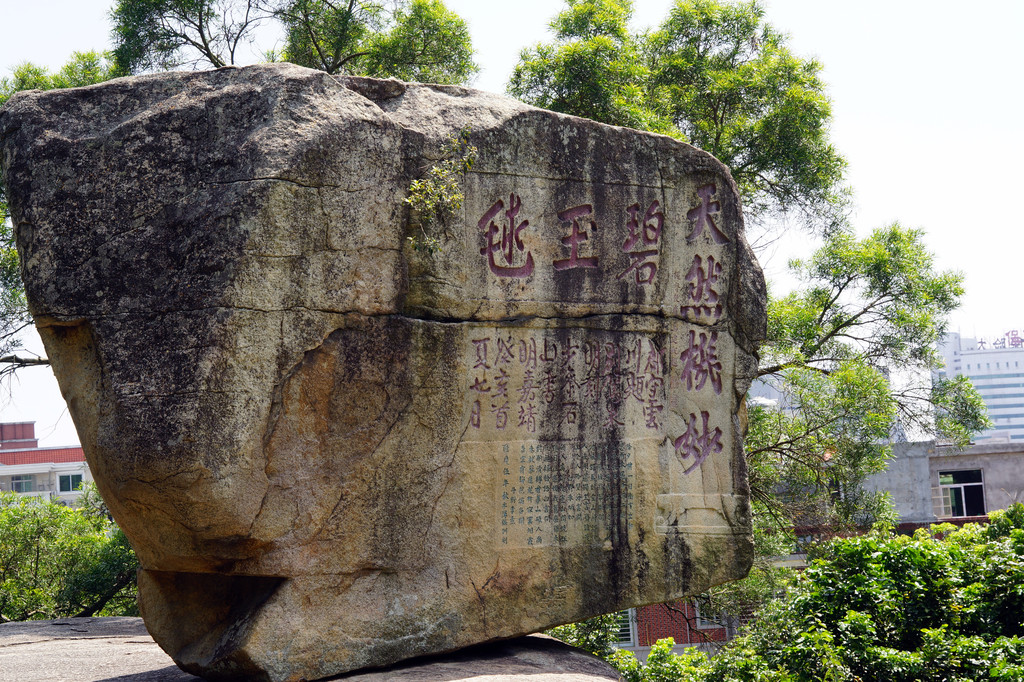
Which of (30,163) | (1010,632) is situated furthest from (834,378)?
(30,163)

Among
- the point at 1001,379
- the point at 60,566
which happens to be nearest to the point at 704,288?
the point at 60,566

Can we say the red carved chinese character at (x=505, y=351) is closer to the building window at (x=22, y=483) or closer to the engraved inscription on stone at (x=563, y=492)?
the engraved inscription on stone at (x=563, y=492)

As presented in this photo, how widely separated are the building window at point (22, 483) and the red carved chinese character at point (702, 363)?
28556 millimetres

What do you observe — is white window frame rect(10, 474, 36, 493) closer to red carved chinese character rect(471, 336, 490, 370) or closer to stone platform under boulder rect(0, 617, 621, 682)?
stone platform under boulder rect(0, 617, 621, 682)

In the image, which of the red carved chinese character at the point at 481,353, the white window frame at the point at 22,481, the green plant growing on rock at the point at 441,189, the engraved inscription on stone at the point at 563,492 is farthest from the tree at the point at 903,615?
the white window frame at the point at 22,481

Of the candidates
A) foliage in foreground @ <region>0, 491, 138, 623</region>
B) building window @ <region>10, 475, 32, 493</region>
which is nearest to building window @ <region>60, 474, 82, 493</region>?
building window @ <region>10, 475, 32, 493</region>

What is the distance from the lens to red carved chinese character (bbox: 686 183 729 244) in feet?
19.4

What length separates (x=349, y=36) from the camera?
34.0ft

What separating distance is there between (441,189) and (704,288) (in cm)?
201

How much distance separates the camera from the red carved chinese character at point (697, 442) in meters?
5.79

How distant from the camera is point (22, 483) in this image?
28.9 metres

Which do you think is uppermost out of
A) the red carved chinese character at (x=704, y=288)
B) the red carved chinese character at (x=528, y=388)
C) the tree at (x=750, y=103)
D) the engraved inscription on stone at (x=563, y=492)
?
the tree at (x=750, y=103)

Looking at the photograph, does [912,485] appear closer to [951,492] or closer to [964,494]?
[951,492]

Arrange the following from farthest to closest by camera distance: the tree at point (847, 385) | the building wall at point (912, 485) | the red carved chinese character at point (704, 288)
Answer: the building wall at point (912, 485) < the tree at point (847, 385) < the red carved chinese character at point (704, 288)
